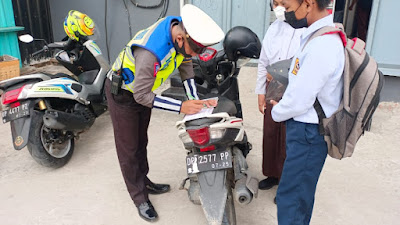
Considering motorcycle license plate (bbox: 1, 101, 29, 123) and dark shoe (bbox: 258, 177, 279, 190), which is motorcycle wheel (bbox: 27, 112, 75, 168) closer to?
motorcycle license plate (bbox: 1, 101, 29, 123)

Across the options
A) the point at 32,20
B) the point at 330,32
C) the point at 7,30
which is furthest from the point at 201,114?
the point at 32,20

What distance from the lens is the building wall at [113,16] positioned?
205 inches

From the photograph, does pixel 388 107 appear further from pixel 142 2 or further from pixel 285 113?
pixel 142 2

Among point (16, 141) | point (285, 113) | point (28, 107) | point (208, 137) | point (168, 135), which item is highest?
point (285, 113)

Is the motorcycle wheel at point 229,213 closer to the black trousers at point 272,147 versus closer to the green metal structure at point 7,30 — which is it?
the black trousers at point 272,147

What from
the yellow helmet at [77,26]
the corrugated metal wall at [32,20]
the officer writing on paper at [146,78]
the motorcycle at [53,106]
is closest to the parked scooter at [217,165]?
the officer writing on paper at [146,78]

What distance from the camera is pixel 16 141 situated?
2797mm

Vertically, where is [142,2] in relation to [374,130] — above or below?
above

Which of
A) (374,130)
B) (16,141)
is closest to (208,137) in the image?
(16,141)

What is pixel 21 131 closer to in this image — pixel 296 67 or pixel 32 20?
pixel 296 67

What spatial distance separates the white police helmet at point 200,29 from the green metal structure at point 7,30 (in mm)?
4158

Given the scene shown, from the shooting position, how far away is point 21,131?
9.21ft

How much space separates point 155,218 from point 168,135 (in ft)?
4.90

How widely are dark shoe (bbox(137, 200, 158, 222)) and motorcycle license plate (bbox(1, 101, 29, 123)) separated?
4.30 ft
